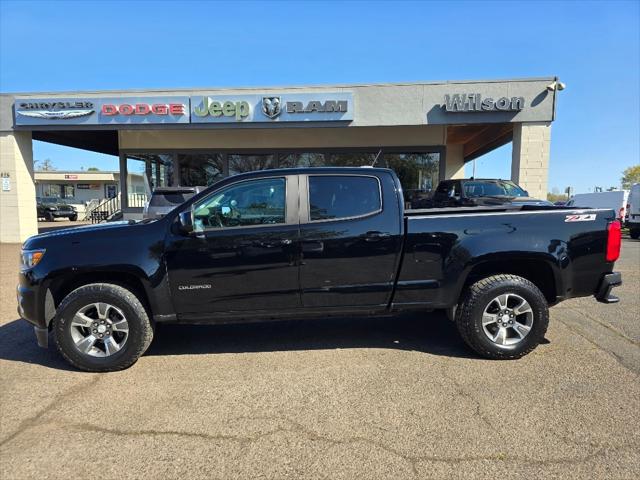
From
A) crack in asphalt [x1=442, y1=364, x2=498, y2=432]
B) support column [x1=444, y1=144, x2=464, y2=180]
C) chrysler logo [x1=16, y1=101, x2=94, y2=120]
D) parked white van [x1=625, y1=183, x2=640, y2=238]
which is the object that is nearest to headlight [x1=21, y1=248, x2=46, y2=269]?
crack in asphalt [x1=442, y1=364, x2=498, y2=432]

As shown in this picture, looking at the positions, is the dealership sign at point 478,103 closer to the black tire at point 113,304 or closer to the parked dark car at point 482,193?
the parked dark car at point 482,193

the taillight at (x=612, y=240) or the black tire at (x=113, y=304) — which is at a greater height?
the taillight at (x=612, y=240)

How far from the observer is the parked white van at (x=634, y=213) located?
63.6 ft

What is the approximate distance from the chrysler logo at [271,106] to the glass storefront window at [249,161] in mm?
2657

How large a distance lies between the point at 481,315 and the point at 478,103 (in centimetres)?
978

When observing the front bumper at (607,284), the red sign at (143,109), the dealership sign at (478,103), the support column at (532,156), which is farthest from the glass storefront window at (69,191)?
the front bumper at (607,284)

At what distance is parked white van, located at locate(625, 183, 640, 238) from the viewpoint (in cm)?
1938

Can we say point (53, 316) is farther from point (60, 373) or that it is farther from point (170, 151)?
point (170, 151)

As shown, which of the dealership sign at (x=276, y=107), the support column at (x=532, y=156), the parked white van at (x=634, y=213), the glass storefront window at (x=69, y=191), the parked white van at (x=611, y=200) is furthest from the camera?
the glass storefront window at (x=69, y=191)

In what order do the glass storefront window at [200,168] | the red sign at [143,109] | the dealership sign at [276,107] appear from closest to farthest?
the dealership sign at [276,107], the red sign at [143,109], the glass storefront window at [200,168]

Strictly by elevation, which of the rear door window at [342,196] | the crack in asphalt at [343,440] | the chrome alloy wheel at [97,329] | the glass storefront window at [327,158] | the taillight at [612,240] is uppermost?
the glass storefront window at [327,158]

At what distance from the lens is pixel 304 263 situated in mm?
4141

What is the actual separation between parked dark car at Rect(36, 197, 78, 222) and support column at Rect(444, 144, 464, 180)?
2886 cm

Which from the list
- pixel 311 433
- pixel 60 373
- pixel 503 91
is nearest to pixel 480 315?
pixel 311 433
